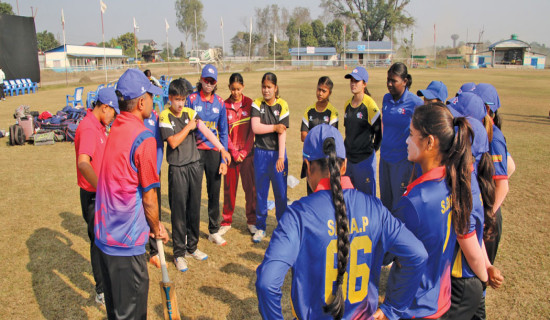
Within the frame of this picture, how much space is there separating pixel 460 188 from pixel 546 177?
26.7 feet

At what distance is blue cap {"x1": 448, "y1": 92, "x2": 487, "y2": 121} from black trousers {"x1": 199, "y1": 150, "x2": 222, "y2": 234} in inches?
133

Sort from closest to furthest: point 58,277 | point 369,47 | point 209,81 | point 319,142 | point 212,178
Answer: point 319,142 < point 58,277 < point 209,81 < point 212,178 < point 369,47

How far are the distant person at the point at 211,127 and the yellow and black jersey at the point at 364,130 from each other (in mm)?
1829

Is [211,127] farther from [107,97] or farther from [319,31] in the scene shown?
[319,31]

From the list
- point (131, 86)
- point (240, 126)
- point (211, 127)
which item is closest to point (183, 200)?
point (211, 127)

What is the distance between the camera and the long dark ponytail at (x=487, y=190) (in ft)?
8.55


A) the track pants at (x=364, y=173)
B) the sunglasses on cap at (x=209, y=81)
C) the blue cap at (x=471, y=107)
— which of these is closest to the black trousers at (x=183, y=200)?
the sunglasses on cap at (x=209, y=81)

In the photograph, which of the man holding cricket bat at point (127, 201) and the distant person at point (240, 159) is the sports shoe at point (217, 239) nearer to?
the distant person at point (240, 159)

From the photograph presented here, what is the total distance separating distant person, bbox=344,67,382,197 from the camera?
203 inches

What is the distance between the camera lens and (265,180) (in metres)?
5.73

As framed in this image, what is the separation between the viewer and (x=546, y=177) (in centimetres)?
842

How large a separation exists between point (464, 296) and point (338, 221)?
1.28 meters

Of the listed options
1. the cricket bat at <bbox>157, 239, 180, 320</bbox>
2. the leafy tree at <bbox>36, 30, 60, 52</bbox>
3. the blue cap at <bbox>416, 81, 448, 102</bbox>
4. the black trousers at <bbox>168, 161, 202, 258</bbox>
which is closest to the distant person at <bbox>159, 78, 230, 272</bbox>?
the black trousers at <bbox>168, 161, 202, 258</bbox>

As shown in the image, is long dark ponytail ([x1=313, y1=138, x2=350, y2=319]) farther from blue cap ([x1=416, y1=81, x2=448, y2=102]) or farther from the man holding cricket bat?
blue cap ([x1=416, y1=81, x2=448, y2=102])
